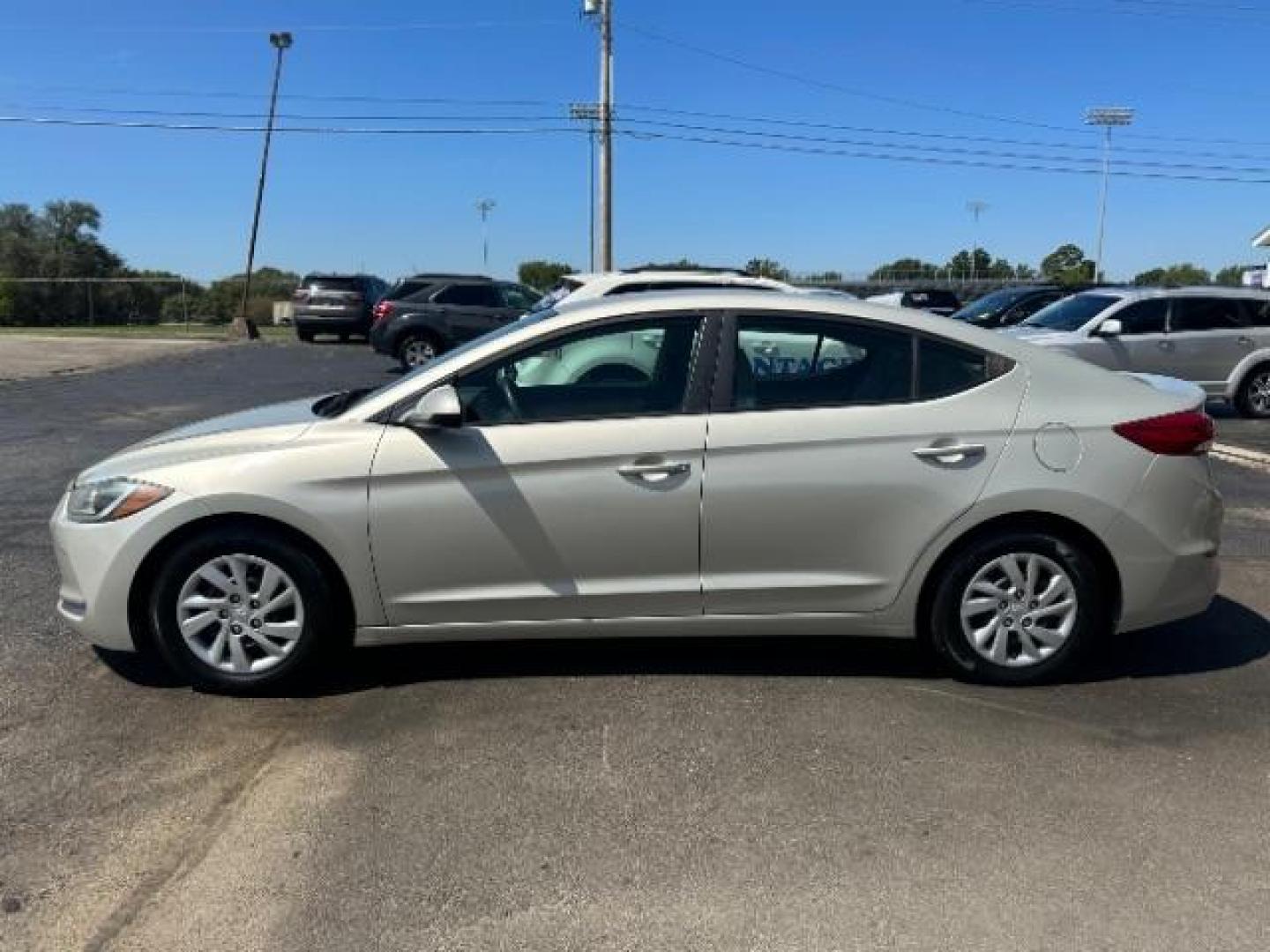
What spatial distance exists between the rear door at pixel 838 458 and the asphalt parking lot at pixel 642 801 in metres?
0.50

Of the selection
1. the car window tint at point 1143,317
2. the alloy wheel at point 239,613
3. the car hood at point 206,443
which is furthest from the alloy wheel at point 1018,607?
the car window tint at point 1143,317

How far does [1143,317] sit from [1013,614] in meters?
10.4

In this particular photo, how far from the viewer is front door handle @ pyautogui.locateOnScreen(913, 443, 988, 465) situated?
14.1ft

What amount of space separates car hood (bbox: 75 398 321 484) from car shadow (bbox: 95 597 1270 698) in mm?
888

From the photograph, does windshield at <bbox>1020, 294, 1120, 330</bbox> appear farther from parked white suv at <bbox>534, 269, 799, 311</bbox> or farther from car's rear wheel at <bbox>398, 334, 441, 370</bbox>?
car's rear wheel at <bbox>398, 334, 441, 370</bbox>

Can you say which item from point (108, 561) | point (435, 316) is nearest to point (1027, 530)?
point (108, 561)

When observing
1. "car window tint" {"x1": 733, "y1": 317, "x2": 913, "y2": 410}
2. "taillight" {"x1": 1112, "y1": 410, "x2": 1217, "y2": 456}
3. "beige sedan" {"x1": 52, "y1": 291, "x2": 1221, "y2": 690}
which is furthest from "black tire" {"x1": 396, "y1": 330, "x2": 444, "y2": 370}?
"taillight" {"x1": 1112, "y1": 410, "x2": 1217, "y2": 456}

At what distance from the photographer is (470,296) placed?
19.1 m

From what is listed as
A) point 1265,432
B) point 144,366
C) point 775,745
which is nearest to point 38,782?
point 775,745

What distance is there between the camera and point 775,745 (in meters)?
3.92

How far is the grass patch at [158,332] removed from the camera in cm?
2881

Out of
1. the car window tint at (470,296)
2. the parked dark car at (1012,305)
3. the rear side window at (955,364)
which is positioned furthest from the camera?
the parked dark car at (1012,305)

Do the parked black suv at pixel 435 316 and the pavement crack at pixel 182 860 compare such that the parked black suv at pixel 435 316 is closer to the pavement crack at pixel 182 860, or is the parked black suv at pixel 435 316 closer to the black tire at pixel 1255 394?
the black tire at pixel 1255 394

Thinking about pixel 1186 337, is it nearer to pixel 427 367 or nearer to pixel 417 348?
pixel 417 348
